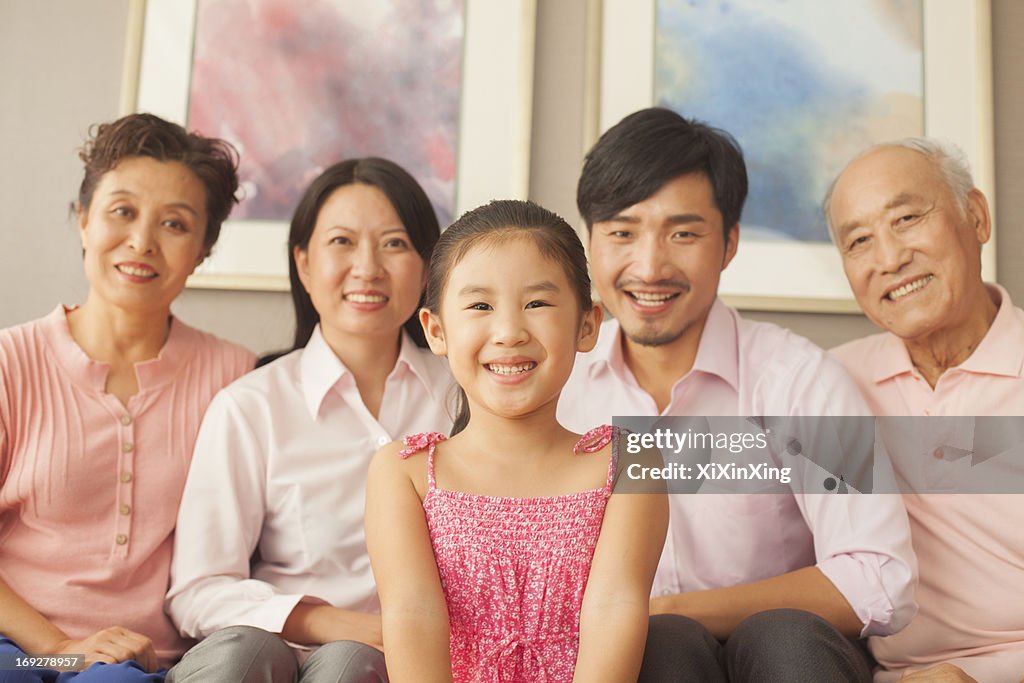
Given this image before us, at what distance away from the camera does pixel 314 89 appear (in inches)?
91.6

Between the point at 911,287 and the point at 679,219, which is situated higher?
the point at 679,219

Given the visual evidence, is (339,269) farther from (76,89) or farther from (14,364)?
(76,89)

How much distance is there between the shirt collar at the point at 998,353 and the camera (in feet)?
5.56

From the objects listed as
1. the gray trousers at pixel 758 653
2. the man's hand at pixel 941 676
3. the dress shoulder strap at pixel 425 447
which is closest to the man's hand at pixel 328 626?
the dress shoulder strap at pixel 425 447

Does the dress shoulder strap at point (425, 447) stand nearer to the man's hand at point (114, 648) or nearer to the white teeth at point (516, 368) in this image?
the white teeth at point (516, 368)

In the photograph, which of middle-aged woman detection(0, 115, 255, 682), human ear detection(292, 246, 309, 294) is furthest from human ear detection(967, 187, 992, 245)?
middle-aged woman detection(0, 115, 255, 682)

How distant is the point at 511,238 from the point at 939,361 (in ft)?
2.98

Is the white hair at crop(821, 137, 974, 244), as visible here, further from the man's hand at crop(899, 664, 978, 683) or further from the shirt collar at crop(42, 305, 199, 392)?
the shirt collar at crop(42, 305, 199, 392)

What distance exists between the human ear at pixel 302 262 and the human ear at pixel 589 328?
0.74 meters

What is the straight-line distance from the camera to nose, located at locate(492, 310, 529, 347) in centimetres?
128

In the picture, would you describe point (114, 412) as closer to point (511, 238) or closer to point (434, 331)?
point (434, 331)

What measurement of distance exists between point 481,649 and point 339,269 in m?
0.81

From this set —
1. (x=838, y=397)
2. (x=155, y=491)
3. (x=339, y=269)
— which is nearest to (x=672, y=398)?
(x=838, y=397)

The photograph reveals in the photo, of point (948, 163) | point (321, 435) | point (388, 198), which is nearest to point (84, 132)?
point (388, 198)
